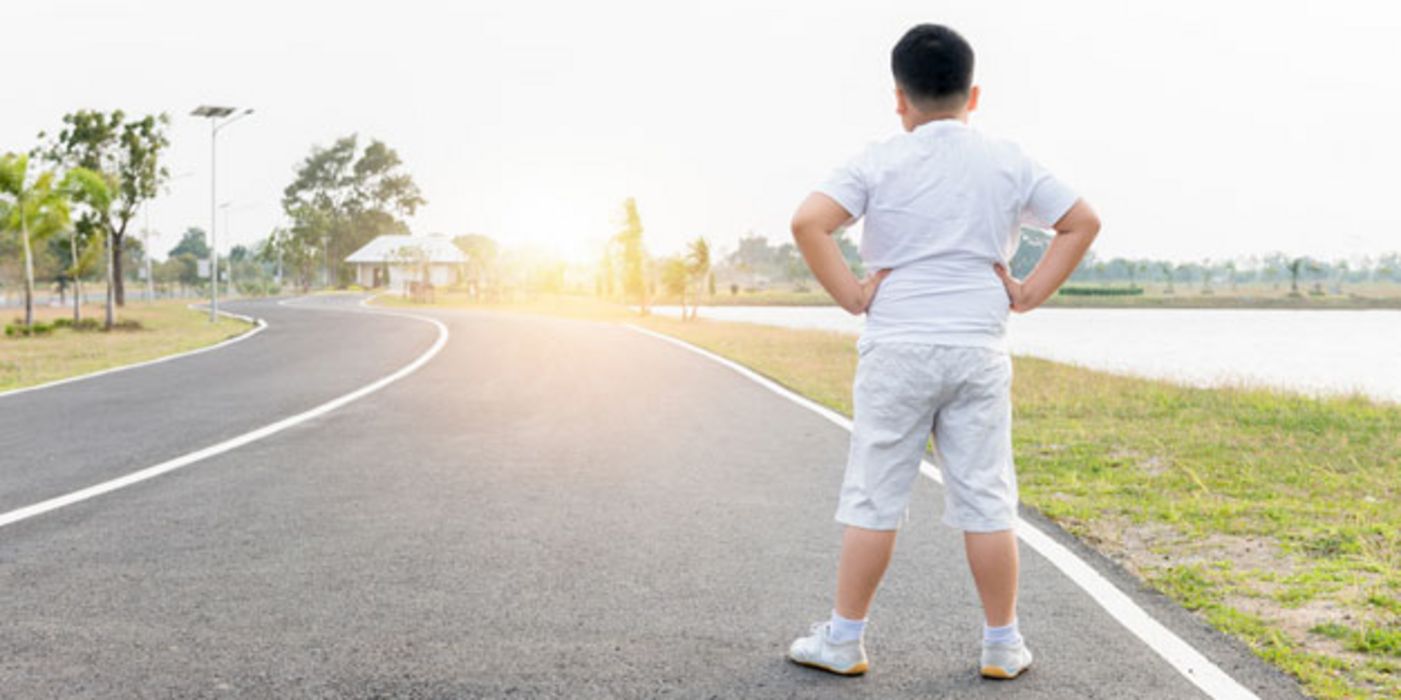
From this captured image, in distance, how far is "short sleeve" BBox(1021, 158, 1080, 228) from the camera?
134 inches

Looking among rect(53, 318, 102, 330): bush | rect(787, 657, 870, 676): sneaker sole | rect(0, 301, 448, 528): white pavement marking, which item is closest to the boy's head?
rect(787, 657, 870, 676): sneaker sole

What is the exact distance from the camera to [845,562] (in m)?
3.52

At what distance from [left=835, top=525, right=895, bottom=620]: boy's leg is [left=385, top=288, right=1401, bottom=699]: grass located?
1378mm

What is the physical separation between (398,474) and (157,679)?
3.94 meters

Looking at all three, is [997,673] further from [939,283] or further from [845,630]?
[939,283]

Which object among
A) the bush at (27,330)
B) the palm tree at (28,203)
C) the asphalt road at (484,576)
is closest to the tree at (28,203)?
the palm tree at (28,203)

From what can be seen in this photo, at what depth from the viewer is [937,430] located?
3.48m

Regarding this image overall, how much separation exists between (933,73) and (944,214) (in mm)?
424

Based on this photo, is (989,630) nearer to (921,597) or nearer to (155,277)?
(921,597)

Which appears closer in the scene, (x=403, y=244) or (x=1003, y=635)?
(x=1003, y=635)

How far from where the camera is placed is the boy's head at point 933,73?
336 cm

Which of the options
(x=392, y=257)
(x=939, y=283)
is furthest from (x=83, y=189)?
(x=392, y=257)

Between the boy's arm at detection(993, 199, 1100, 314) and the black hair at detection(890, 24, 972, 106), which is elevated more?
the black hair at detection(890, 24, 972, 106)

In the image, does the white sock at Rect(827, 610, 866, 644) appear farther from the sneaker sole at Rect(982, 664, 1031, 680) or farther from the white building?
the white building
